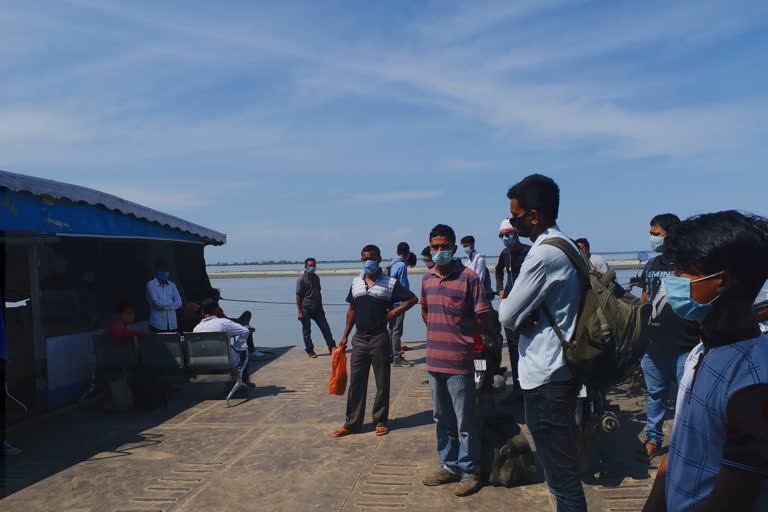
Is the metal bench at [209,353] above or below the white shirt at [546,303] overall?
below

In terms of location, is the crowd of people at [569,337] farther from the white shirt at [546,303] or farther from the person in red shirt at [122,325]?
the person in red shirt at [122,325]

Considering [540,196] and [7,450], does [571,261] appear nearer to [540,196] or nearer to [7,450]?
[540,196]

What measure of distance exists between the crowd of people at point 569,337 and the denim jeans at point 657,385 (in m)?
0.01

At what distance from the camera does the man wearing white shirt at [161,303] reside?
9.01 meters

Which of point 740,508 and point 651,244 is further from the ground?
point 651,244

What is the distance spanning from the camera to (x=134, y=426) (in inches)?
266

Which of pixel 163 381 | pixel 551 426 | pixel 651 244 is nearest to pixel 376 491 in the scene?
pixel 551 426

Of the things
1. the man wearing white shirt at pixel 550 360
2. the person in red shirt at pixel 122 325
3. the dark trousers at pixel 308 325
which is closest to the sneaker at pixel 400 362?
the dark trousers at pixel 308 325

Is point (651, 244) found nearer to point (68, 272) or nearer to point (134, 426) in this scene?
point (134, 426)

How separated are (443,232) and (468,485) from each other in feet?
6.66

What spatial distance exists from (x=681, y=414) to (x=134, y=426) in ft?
21.8

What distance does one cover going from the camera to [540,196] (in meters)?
3.09

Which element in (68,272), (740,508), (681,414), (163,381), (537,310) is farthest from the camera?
(68,272)

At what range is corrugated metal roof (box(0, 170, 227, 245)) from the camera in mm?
6281
